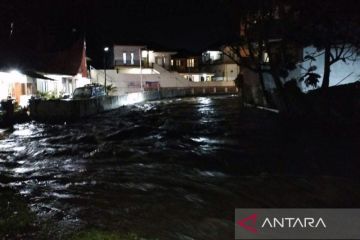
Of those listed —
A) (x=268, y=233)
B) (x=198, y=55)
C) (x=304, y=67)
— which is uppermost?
(x=198, y=55)

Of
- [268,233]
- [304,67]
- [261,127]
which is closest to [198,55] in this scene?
[304,67]

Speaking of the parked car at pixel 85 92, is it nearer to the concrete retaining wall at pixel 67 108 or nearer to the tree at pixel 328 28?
the concrete retaining wall at pixel 67 108

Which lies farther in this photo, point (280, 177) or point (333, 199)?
point (280, 177)

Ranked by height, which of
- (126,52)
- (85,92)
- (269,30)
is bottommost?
(85,92)

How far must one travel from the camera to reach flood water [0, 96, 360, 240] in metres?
8.20

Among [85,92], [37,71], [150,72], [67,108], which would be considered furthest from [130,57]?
[67,108]

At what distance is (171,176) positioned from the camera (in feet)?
39.4

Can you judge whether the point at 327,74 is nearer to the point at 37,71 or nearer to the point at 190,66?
the point at 37,71

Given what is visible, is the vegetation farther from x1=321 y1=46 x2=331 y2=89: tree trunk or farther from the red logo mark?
the red logo mark

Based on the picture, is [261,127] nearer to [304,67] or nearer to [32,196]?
[304,67]

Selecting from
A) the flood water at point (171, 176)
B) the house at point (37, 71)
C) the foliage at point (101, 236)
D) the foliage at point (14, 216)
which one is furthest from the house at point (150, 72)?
the foliage at point (101, 236)

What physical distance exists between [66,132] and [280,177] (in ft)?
43.0

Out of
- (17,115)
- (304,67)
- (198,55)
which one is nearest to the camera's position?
(17,115)

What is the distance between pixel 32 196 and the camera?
984 centimetres
